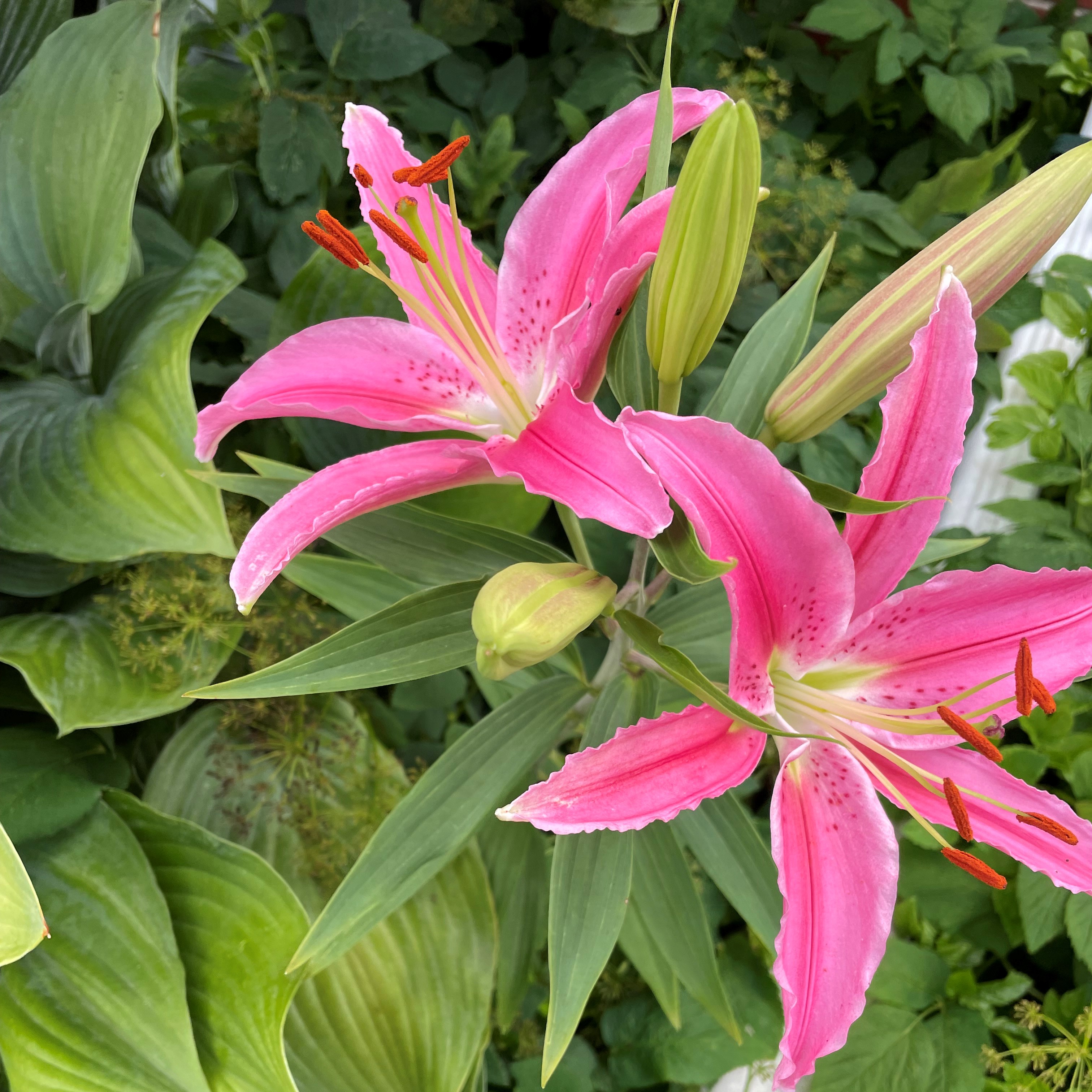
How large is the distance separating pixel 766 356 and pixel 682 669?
1.01ft

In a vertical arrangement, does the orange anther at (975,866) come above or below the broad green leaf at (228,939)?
above

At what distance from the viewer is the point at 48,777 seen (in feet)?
2.64

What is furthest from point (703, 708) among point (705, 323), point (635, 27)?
point (635, 27)

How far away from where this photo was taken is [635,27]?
43.3 inches

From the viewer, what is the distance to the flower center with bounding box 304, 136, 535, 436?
0.51 m

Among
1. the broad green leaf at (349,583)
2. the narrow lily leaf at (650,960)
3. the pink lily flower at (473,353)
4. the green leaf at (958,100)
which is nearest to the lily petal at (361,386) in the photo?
the pink lily flower at (473,353)

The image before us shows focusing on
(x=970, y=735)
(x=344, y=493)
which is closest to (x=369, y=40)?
(x=344, y=493)

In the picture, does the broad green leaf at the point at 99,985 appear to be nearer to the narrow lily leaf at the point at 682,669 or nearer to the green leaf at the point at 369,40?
the narrow lily leaf at the point at 682,669

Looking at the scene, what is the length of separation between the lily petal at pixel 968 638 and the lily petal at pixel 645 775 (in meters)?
0.10

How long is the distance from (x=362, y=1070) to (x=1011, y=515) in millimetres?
872

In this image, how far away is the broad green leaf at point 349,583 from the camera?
0.79 m

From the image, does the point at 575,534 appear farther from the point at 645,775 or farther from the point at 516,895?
the point at 516,895

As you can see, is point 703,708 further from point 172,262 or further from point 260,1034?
point 172,262

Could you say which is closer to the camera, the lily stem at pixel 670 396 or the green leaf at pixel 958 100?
the lily stem at pixel 670 396
